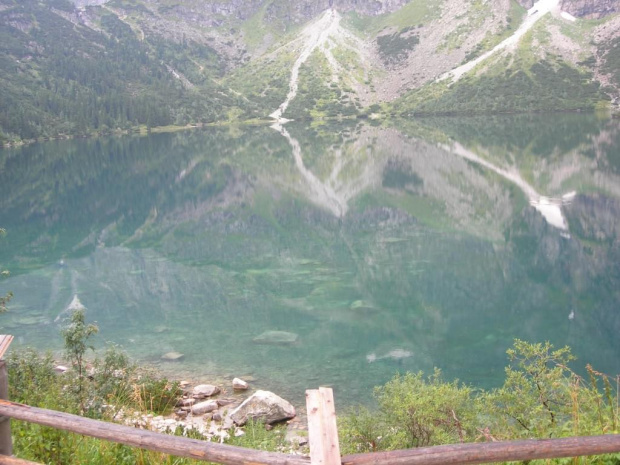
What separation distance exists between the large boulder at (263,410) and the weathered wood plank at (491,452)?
340 inches

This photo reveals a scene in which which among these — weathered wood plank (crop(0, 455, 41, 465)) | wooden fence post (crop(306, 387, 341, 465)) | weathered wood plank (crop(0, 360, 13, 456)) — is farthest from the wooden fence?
weathered wood plank (crop(0, 360, 13, 456))

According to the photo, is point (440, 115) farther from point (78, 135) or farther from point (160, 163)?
point (160, 163)

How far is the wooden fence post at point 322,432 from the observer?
479 cm

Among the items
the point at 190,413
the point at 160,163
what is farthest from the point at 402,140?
the point at 190,413

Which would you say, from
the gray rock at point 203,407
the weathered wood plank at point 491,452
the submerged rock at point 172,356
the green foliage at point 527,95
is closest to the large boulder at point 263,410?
the gray rock at point 203,407

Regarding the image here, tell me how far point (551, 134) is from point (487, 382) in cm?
9120

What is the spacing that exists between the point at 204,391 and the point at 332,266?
14957 mm

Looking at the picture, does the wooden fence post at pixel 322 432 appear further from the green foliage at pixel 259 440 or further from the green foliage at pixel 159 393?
the green foliage at pixel 159 393

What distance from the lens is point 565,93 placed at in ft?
602

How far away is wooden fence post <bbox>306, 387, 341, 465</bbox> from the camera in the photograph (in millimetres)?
4785

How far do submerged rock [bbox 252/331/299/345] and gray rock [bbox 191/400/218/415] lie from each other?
5.51m

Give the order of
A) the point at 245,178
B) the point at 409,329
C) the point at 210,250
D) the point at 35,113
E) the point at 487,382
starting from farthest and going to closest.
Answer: the point at 35,113, the point at 245,178, the point at 210,250, the point at 409,329, the point at 487,382

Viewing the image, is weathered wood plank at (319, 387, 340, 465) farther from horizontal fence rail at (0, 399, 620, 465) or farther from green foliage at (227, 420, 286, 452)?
green foliage at (227, 420, 286, 452)

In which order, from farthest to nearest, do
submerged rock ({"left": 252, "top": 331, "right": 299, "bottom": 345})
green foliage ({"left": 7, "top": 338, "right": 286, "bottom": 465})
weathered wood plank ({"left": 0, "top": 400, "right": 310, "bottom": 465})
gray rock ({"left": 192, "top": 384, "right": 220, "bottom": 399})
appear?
submerged rock ({"left": 252, "top": 331, "right": 299, "bottom": 345})
gray rock ({"left": 192, "top": 384, "right": 220, "bottom": 399})
green foliage ({"left": 7, "top": 338, "right": 286, "bottom": 465})
weathered wood plank ({"left": 0, "top": 400, "right": 310, "bottom": 465})
